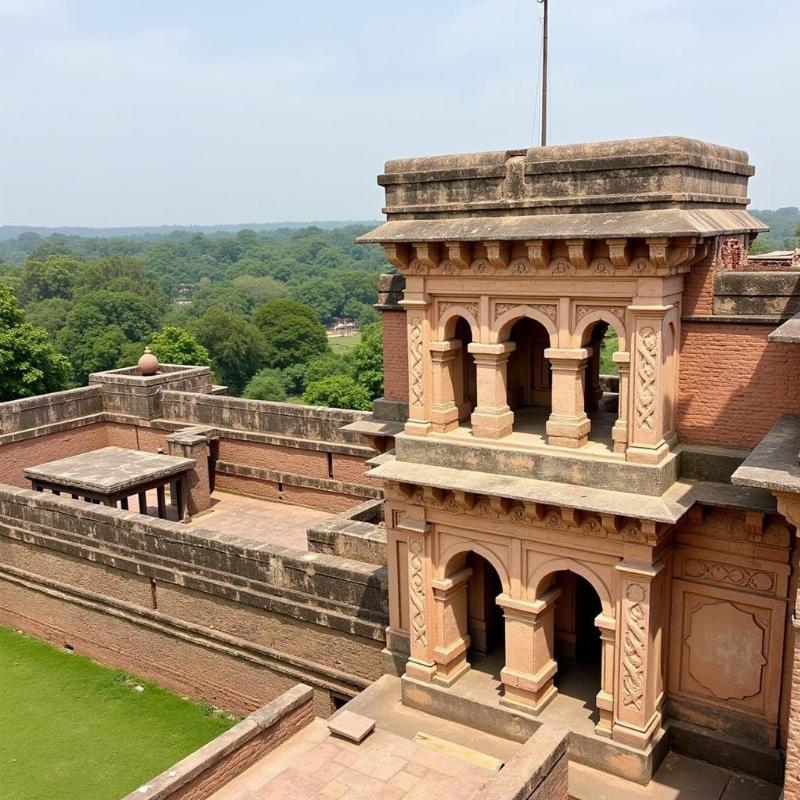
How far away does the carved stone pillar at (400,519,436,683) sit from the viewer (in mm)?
12617

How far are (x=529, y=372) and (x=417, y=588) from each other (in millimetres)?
4158

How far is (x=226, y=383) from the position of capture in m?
73.2

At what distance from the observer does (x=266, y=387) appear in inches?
2717

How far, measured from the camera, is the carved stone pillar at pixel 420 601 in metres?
12.6

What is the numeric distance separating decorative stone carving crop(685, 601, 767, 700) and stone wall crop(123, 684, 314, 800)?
597 centimetres

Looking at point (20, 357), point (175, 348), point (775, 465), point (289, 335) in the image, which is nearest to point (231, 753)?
point (775, 465)

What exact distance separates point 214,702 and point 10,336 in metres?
24.8

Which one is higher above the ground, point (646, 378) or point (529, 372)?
point (646, 378)

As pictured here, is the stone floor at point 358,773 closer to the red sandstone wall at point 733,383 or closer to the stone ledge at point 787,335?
the red sandstone wall at point 733,383

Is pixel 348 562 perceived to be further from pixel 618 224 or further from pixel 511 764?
pixel 618 224

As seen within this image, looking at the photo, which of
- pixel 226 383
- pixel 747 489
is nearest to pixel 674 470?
pixel 747 489

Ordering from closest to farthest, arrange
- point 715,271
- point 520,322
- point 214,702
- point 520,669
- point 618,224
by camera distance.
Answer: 1. point 618,224
2. point 715,271
3. point 520,669
4. point 520,322
5. point 214,702

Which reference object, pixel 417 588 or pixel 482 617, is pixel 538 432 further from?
pixel 482 617

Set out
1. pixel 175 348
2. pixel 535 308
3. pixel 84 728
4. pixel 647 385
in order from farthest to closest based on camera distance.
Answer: pixel 175 348, pixel 84 728, pixel 535 308, pixel 647 385
